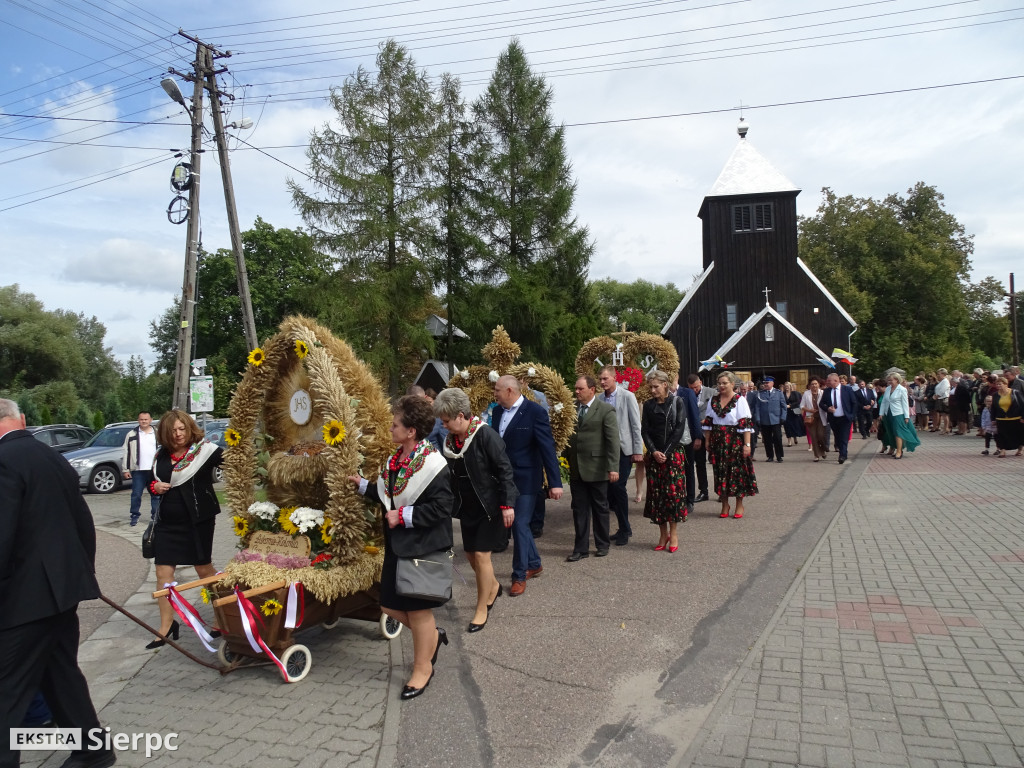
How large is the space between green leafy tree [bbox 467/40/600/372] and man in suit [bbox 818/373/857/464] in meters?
12.4

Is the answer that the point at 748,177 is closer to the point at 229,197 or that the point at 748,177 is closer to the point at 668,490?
the point at 229,197

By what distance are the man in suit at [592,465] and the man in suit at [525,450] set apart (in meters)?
0.84

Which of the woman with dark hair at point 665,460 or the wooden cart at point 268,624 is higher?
the woman with dark hair at point 665,460

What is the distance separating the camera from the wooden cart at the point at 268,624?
4469mm

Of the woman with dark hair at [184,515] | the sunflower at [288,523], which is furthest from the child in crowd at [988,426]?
the woman with dark hair at [184,515]

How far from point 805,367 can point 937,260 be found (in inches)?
881

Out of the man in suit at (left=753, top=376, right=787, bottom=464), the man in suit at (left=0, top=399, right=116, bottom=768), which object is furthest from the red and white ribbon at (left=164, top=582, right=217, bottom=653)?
the man in suit at (left=753, top=376, right=787, bottom=464)

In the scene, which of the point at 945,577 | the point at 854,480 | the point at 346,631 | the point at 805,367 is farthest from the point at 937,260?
the point at 346,631

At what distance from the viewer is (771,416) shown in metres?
16.5

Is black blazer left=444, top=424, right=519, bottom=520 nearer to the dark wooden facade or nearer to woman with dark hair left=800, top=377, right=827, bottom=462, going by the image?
woman with dark hair left=800, top=377, right=827, bottom=462

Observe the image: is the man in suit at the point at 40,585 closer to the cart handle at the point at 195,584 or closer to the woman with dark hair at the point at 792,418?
the cart handle at the point at 195,584

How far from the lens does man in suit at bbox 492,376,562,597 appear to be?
6.35m

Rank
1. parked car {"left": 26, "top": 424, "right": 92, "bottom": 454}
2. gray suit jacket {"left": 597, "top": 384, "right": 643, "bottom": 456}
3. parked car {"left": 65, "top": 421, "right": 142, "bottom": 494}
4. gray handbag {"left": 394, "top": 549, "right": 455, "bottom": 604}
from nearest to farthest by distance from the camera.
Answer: gray handbag {"left": 394, "top": 549, "right": 455, "bottom": 604}, gray suit jacket {"left": 597, "top": 384, "right": 643, "bottom": 456}, parked car {"left": 65, "top": 421, "right": 142, "bottom": 494}, parked car {"left": 26, "top": 424, "right": 92, "bottom": 454}

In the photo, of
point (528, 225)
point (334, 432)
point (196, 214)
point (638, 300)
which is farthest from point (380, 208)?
point (638, 300)
